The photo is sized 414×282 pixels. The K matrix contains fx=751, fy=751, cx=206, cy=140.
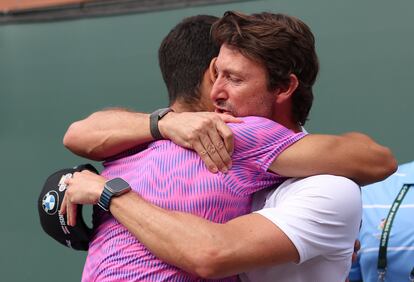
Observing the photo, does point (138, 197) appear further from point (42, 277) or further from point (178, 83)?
point (42, 277)

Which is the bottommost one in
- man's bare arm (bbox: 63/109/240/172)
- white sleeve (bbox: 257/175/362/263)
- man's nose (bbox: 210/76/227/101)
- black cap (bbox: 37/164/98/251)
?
black cap (bbox: 37/164/98/251)

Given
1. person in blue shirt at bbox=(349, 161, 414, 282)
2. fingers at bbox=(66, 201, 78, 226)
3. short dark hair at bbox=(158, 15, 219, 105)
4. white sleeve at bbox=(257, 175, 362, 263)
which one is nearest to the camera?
white sleeve at bbox=(257, 175, 362, 263)

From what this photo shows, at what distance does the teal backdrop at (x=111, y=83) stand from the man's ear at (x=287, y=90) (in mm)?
1349

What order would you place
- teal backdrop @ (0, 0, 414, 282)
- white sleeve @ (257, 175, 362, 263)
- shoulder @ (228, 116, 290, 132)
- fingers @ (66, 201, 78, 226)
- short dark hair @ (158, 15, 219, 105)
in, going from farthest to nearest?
teal backdrop @ (0, 0, 414, 282) < short dark hair @ (158, 15, 219, 105) < fingers @ (66, 201, 78, 226) < shoulder @ (228, 116, 290, 132) < white sleeve @ (257, 175, 362, 263)

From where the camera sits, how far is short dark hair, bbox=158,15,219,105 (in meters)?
1.82

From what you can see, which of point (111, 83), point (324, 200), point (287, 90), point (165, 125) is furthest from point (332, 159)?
point (111, 83)

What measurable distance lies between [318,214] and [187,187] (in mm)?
274

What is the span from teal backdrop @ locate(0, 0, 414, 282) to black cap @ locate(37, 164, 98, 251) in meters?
1.56

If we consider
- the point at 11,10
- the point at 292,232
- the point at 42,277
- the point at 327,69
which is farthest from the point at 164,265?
the point at 11,10

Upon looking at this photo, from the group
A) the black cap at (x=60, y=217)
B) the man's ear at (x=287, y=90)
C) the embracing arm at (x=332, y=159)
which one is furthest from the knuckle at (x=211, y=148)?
the black cap at (x=60, y=217)

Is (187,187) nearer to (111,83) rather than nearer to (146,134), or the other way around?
(146,134)

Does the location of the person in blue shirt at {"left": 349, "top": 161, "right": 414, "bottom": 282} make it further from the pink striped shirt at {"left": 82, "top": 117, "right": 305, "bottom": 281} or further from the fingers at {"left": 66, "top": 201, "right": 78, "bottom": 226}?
the fingers at {"left": 66, "top": 201, "right": 78, "bottom": 226}

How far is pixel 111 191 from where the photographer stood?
5.16 feet

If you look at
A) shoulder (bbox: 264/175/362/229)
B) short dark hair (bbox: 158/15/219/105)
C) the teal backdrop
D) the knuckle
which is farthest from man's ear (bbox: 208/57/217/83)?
the teal backdrop
